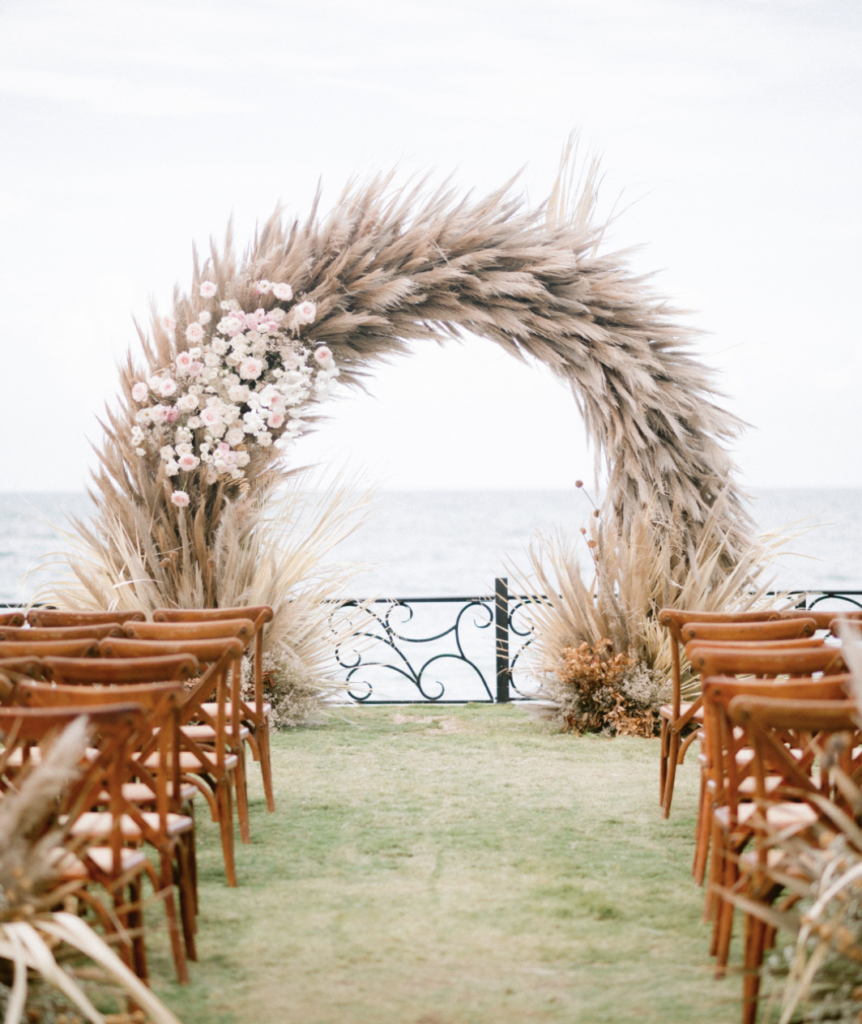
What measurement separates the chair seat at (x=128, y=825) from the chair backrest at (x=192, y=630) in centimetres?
87

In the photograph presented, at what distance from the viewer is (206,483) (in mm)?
5699

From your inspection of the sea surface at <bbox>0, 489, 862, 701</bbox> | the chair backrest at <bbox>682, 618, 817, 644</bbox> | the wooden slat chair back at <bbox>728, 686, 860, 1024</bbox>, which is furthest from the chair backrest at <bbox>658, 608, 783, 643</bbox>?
the sea surface at <bbox>0, 489, 862, 701</bbox>

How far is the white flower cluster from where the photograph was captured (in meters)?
5.56

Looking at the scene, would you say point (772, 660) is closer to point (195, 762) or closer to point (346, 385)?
point (195, 762)

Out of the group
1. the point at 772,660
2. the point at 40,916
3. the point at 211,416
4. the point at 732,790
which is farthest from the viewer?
the point at 211,416

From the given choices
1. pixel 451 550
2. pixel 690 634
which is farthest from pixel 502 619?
pixel 451 550

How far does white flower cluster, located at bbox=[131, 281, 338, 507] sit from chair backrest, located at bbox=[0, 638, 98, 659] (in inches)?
99.3

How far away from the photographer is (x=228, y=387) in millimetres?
5652

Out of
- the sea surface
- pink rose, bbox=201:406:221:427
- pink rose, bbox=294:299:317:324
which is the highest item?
pink rose, bbox=294:299:317:324

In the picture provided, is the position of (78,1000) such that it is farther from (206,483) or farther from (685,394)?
(685,394)

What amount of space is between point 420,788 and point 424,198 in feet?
11.9

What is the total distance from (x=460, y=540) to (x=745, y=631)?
31916 millimetres

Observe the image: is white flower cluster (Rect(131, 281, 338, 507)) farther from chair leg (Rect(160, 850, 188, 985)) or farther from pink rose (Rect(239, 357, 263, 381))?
chair leg (Rect(160, 850, 188, 985))

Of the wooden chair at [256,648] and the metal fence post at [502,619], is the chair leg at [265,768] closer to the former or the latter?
the wooden chair at [256,648]
